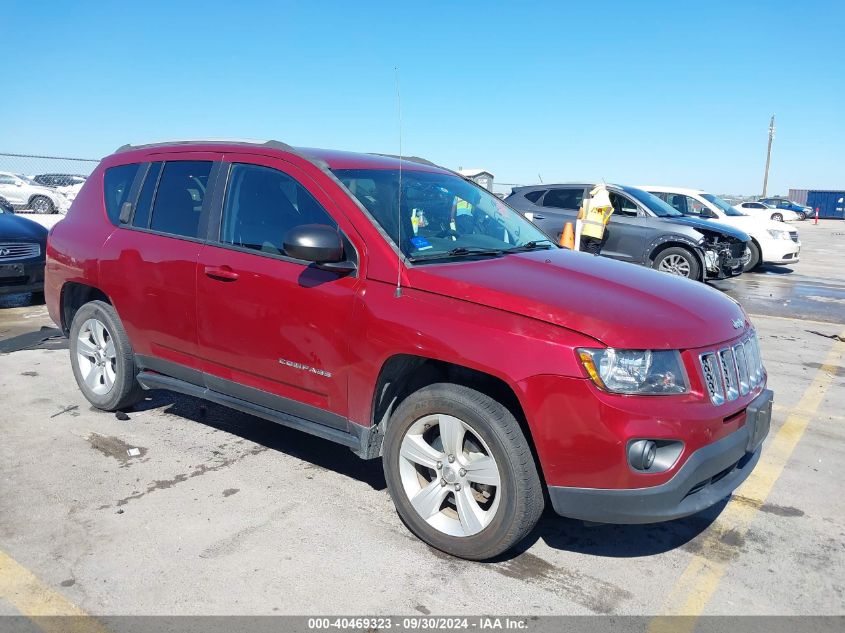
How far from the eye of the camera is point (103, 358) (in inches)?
195

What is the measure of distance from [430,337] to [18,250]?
Answer: 308 inches

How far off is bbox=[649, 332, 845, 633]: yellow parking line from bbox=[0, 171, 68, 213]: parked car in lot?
20.7 meters

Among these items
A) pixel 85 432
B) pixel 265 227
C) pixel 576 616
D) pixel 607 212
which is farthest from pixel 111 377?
pixel 607 212

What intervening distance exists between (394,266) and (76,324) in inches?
116

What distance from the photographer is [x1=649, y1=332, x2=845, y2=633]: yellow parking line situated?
289 centimetres

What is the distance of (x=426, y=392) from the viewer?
10.5 ft

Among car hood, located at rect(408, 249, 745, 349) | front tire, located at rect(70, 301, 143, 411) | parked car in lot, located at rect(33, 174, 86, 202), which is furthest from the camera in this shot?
parked car in lot, located at rect(33, 174, 86, 202)

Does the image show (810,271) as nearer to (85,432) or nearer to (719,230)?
(719,230)

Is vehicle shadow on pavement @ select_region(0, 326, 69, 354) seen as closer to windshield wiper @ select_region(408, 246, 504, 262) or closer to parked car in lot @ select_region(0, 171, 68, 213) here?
windshield wiper @ select_region(408, 246, 504, 262)

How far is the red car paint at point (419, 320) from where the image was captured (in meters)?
2.80

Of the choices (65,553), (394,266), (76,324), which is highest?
(394,266)

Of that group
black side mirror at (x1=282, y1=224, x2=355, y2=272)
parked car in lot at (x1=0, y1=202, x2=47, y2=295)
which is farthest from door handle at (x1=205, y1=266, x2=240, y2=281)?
parked car in lot at (x1=0, y1=202, x2=47, y2=295)

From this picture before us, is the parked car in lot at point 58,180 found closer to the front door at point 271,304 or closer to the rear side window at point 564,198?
the rear side window at point 564,198

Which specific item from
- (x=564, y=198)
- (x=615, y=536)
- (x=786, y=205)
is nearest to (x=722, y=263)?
(x=564, y=198)
